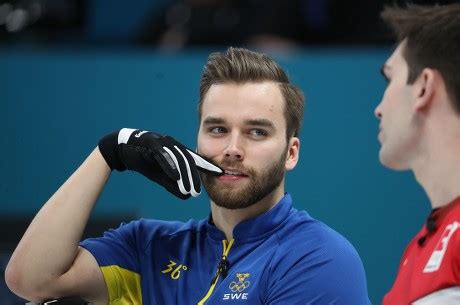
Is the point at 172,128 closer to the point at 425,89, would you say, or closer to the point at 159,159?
the point at 159,159

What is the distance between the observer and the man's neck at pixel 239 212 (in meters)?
3.32

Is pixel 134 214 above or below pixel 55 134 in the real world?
below

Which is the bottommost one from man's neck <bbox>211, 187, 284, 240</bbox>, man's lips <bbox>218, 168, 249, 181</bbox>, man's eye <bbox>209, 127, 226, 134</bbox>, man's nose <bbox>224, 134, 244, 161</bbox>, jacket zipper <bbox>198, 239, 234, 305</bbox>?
jacket zipper <bbox>198, 239, 234, 305</bbox>

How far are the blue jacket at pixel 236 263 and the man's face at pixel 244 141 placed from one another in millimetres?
114

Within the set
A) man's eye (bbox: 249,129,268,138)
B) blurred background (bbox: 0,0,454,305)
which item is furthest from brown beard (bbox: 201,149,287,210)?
blurred background (bbox: 0,0,454,305)

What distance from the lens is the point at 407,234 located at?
5008 mm

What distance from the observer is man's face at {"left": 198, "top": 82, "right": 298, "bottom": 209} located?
3244 mm

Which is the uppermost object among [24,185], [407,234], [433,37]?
[433,37]

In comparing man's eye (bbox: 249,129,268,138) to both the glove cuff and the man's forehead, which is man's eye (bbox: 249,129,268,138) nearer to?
→ the glove cuff

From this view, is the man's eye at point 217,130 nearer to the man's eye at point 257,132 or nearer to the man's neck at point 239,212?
Result: the man's eye at point 257,132

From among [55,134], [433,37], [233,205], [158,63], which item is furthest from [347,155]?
[433,37]

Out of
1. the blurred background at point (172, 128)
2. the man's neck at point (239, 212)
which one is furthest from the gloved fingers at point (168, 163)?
the blurred background at point (172, 128)

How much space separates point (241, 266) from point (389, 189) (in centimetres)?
196

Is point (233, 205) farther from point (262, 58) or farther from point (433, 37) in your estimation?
point (433, 37)
